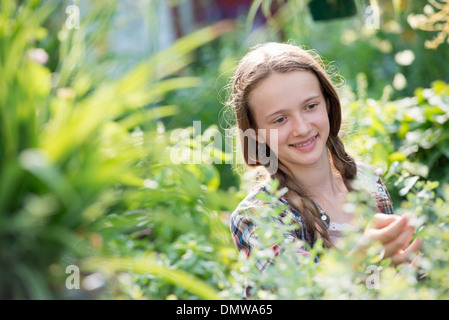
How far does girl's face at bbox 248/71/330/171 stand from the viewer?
190 cm

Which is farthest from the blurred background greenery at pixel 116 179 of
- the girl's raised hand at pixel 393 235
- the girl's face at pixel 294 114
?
the girl's face at pixel 294 114

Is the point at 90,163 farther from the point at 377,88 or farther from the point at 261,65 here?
the point at 377,88

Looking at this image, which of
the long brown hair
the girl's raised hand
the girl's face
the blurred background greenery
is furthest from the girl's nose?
the girl's raised hand

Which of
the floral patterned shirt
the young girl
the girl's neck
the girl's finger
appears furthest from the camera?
the girl's neck

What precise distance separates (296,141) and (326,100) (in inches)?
12.3

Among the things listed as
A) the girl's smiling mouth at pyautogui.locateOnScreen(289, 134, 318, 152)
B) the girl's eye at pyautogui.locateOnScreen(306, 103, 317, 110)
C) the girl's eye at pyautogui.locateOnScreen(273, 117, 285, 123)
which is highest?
the girl's eye at pyautogui.locateOnScreen(306, 103, 317, 110)

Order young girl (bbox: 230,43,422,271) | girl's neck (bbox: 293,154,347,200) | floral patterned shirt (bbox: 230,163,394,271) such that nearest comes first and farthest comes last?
floral patterned shirt (bbox: 230,163,394,271) → young girl (bbox: 230,43,422,271) → girl's neck (bbox: 293,154,347,200)

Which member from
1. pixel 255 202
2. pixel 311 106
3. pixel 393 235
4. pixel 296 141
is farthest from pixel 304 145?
pixel 393 235

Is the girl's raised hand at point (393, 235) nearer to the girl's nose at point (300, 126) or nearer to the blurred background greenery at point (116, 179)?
the blurred background greenery at point (116, 179)

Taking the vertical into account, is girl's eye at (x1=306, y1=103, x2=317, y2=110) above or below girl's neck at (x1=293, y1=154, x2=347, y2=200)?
above

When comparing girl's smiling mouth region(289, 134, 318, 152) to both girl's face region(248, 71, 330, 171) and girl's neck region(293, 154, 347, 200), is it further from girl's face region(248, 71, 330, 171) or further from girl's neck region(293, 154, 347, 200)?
girl's neck region(293, 154, 347, 200)

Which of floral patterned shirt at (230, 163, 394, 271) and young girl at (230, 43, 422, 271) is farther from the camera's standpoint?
young girl at (230, 43, 422, 271)

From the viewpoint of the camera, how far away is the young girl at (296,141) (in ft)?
6.12

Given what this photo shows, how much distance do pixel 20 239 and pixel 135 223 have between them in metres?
0.34
